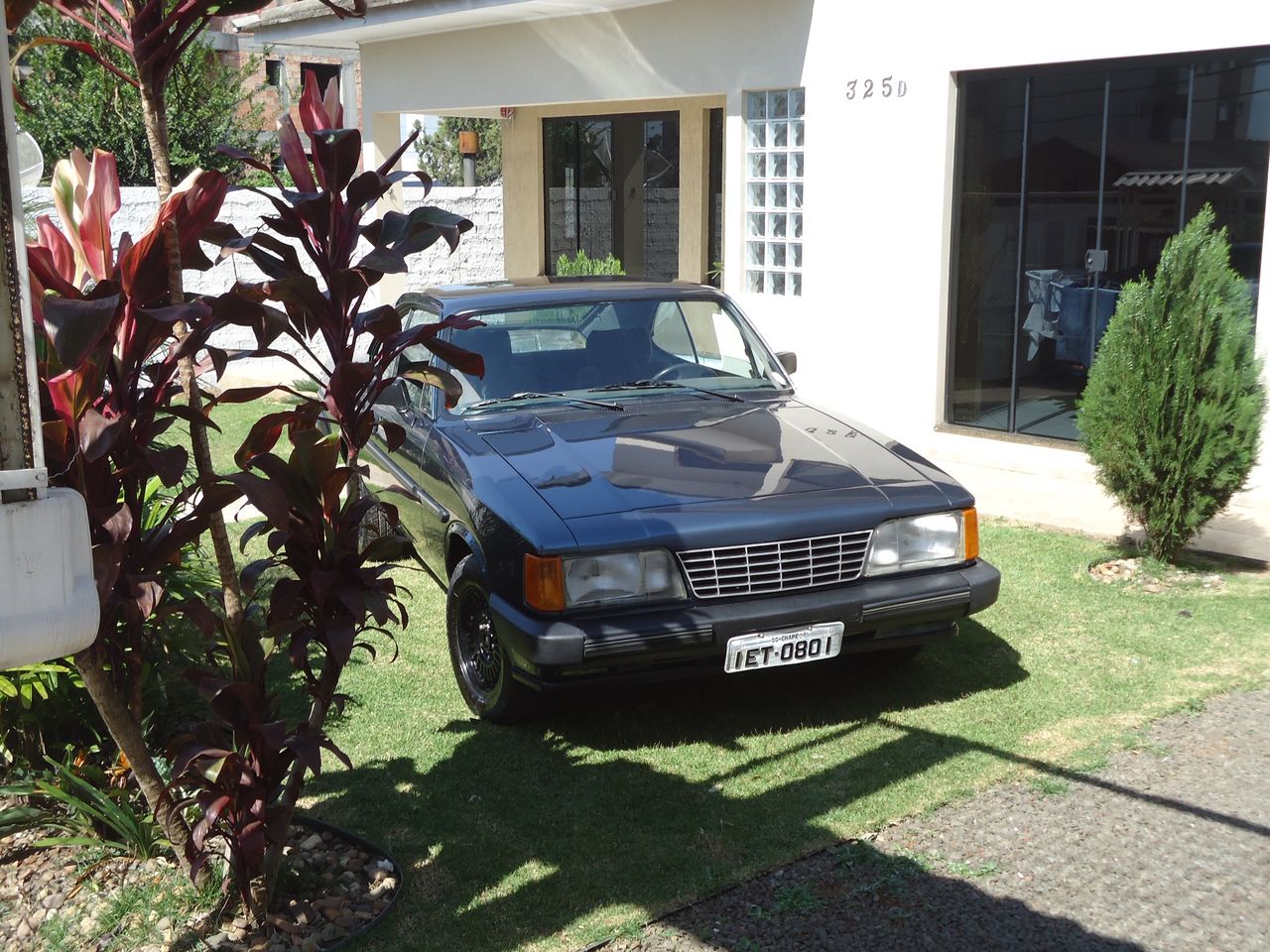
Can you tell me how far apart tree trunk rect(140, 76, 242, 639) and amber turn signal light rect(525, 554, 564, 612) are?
4.02 feet

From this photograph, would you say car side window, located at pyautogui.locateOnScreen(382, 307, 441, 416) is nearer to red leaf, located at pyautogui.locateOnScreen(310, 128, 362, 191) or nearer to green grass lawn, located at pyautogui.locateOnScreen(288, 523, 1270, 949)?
green grass lawn, located at pyautogui.locateOnScreen(288, 523, 1270, 949)

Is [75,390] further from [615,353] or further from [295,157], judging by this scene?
[615,353]

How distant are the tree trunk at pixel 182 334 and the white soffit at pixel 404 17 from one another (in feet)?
27.9

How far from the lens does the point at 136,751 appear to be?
3836 mm

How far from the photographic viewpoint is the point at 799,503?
16.8 ft

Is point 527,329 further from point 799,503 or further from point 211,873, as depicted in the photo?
point 211,873

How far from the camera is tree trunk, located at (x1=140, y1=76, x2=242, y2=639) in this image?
11.7ft

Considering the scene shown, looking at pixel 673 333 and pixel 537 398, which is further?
pixel 673 333

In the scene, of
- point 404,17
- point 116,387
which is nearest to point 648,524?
point 116,387

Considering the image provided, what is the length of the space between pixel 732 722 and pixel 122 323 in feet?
9.83

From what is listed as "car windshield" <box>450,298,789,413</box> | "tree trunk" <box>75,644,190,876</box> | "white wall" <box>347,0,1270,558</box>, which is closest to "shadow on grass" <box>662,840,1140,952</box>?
"tree trunk" <box>75,644,190,876</box>

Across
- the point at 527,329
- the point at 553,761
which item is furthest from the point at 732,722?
the point at 527,329

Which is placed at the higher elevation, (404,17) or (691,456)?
(404,17)

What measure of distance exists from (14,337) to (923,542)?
382 cm
